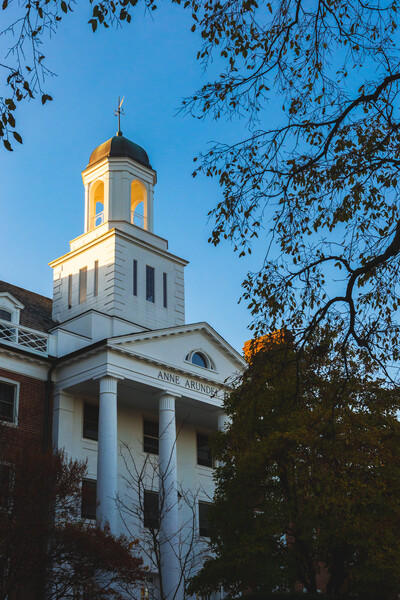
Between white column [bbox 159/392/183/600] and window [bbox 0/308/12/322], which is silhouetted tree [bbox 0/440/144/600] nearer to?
white column [bbox 159/392/183/600]

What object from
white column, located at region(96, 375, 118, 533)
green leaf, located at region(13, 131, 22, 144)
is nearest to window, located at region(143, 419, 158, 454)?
white column, located at region(96, 375, 118, 533)

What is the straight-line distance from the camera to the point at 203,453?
3562 centimetres

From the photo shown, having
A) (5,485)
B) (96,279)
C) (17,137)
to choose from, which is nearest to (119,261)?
(96,279)

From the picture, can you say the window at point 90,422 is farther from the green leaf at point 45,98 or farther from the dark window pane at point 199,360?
the green leaf at point 45,98

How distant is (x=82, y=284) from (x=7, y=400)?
934 centimetres

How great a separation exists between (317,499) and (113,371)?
1144 centimetres

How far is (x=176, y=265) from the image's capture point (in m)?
38.6

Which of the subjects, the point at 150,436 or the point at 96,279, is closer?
the point at 150,436

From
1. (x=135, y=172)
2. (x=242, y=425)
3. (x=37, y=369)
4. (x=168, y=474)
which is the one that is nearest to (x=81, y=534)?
(x=242, y=425)

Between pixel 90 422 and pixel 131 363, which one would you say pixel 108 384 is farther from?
pixel 90 422

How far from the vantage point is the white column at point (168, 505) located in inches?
1088

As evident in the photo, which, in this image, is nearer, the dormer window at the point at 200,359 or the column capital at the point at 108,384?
the column capital at the point at 108,384

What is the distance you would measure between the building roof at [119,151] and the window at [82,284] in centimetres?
614

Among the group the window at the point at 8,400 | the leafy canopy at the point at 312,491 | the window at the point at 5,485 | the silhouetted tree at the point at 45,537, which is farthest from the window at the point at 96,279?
the window at the point at 5,485
